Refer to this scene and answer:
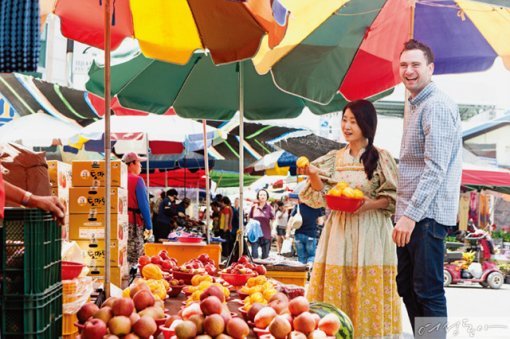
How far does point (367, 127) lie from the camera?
5.30m

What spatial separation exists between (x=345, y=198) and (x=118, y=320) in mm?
2319

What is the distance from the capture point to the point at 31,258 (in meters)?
2.95

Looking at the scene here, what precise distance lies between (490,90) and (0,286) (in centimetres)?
583

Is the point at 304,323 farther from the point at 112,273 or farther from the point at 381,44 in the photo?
the point at 112,273

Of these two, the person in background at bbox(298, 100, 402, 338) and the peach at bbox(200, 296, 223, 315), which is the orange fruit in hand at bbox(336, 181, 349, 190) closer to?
the person in background at bbox(298, 100, 402, 338)

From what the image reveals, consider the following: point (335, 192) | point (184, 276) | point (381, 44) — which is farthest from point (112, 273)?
point (381, 44)

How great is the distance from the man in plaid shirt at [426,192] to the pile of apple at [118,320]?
181 cm

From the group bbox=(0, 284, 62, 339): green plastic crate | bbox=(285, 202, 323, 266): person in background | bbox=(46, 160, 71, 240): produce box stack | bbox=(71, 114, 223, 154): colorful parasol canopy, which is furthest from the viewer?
bbox=(285, 202, 323, 266): person in background

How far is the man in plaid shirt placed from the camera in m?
4.22

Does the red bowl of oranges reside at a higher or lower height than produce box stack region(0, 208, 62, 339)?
higher

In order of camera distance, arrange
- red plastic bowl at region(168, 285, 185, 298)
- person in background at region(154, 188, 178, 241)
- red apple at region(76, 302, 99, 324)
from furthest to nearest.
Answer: person in background at region(154, 188, 178, 241) < red plastic bowl at region(168, 285, 185, 298) < red apple at region(76, 302, 99, 324)

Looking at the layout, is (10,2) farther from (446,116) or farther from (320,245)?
(320,245)

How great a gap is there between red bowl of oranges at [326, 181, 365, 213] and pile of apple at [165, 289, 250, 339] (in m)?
1.90


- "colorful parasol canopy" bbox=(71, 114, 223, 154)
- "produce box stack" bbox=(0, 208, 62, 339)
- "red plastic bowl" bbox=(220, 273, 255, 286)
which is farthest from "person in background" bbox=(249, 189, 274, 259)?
"produce box stack" bbox=(0, 208, 62, 339)
